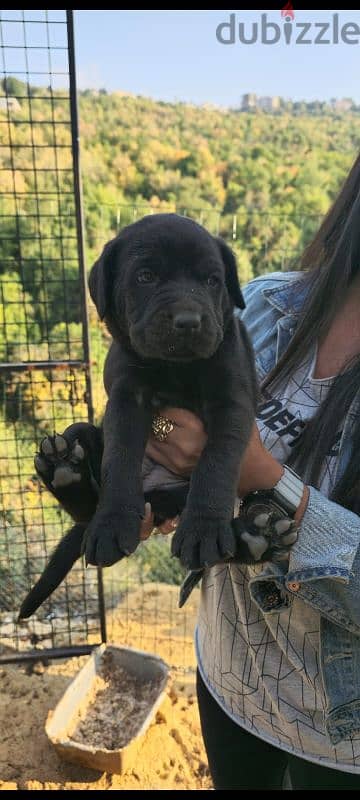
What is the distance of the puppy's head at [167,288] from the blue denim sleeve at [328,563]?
492 millimetres

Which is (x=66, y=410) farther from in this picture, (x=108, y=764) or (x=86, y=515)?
(x=86, y=515)

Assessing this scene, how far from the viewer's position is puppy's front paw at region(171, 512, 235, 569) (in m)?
1.33

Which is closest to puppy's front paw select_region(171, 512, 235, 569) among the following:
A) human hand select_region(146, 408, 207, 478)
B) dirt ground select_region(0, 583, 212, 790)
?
human hand select_region(146, 408, 207, 478)

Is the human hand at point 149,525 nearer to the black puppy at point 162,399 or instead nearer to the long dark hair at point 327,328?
the black puppy at point 162,399

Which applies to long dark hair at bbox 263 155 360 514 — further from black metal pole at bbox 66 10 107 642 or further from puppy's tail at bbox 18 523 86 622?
black metal pole at bbox 66 10 107 642

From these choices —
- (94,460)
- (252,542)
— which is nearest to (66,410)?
→ (94,460)

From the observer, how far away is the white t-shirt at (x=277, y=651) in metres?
1.59

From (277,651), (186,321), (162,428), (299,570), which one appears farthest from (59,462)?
(277,651)

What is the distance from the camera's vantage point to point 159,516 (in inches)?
66.7

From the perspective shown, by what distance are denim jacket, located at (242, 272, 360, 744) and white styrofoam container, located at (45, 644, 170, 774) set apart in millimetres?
2056

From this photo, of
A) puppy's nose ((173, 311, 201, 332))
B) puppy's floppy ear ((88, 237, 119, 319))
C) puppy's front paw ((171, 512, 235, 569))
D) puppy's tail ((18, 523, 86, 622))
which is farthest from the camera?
puppy's tail ((18, 523, 86, 622))

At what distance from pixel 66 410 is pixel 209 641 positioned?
3992mm

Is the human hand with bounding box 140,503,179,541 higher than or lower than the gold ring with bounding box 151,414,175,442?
lower

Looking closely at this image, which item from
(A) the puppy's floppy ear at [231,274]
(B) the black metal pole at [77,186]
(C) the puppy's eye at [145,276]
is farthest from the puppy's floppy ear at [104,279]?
(B) the black metal pole at [77,186]
